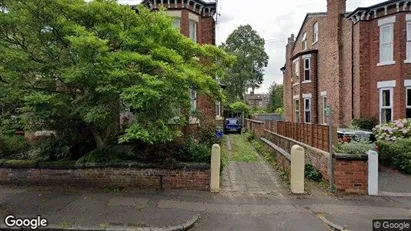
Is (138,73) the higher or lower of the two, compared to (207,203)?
higher

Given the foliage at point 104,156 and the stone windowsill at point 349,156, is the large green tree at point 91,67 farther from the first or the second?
the stone windowsill at point 349,156

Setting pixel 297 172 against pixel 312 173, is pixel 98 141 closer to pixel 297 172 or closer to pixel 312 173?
pixel 297 172

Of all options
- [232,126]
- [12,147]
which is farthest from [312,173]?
[232,126]

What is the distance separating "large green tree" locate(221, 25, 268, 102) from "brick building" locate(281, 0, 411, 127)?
26069mm

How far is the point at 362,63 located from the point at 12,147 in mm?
17192

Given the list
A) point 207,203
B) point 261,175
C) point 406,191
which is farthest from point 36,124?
point 406,191

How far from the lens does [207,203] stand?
7.30 m

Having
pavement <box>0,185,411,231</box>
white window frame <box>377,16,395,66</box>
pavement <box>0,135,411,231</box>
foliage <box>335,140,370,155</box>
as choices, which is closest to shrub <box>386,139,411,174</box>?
pavement <box>0,135,411,231</box>

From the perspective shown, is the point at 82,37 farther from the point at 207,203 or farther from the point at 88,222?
the point at 207,203

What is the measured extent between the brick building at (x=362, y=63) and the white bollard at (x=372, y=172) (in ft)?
30.3

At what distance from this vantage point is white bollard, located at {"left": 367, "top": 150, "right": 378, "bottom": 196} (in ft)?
26.0

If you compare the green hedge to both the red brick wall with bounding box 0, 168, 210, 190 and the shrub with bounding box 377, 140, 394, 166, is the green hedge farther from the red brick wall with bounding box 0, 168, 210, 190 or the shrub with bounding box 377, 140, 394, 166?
the shrub with bounding box 377, 140, 394, 166

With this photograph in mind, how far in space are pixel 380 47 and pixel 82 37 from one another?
15.7m

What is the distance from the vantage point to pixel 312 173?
955 centimetres
